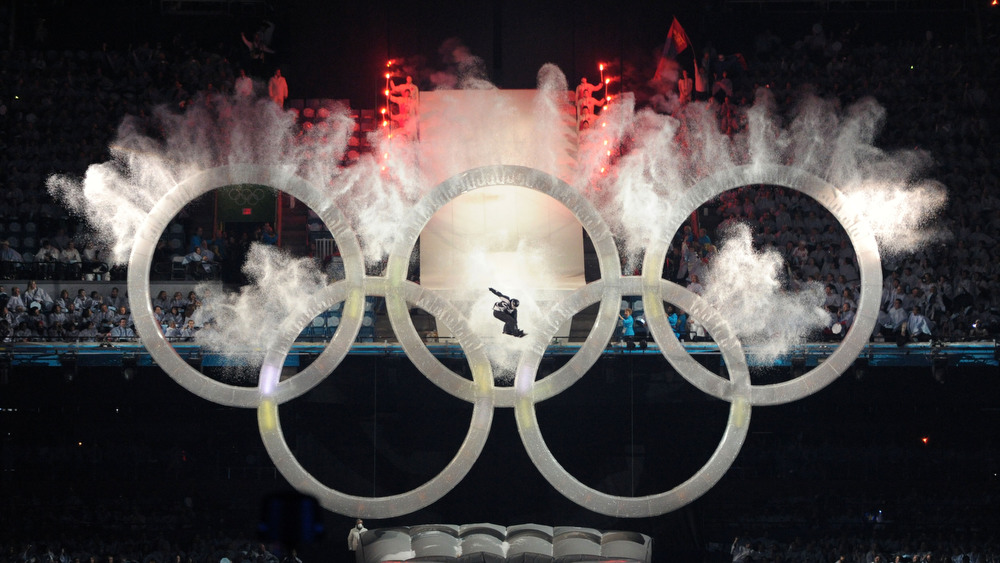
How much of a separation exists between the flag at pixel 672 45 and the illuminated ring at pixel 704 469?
6.30m

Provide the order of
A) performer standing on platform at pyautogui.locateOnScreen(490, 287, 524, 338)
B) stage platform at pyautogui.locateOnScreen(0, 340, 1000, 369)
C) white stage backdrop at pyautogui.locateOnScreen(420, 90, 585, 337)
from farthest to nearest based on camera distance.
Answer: white stage backdrop at pyautogui.locateOnScreen(420, 90, 585, 337) → stage platform at pyautogui.locateOnScreen(0, 340, 1000, 369) → performer standing on platform at pyautogui.locateOnScreen(490, 287, 524, 338)

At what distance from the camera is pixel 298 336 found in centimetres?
1670

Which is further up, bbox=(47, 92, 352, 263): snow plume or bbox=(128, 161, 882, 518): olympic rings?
bbox=(47, 92, 352, 263): snow plume

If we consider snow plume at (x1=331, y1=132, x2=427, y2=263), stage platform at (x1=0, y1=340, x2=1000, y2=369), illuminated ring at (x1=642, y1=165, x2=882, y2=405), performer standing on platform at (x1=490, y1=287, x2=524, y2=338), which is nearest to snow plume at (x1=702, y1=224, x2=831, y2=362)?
stage platform at (x1=0, y1=340, x2=1000, y2=369)

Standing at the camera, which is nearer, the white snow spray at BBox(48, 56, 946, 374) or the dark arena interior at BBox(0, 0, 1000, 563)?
the dark arena interior at BBox(0, 0, 1000, 563)

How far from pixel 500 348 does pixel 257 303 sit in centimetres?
365

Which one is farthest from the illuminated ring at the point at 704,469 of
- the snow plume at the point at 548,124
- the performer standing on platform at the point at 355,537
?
the snow plume at the point at 548,124

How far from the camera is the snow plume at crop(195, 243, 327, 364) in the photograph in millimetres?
16578

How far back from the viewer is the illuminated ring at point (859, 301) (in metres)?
15.5

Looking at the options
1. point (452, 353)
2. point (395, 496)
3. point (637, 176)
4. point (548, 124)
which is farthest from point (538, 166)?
point (395, 496)

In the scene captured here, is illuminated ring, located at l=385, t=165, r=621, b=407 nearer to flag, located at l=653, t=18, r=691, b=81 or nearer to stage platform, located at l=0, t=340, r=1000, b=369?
stage platform, located at l=0, t=340, r=1000, b=369

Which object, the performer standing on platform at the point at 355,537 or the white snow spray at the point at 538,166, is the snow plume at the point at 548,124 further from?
the performer standing on platform at the point at 355,537

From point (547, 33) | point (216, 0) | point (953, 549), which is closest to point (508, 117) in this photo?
point (547, 33)

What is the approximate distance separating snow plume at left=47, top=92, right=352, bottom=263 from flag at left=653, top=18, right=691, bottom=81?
5809 mm
